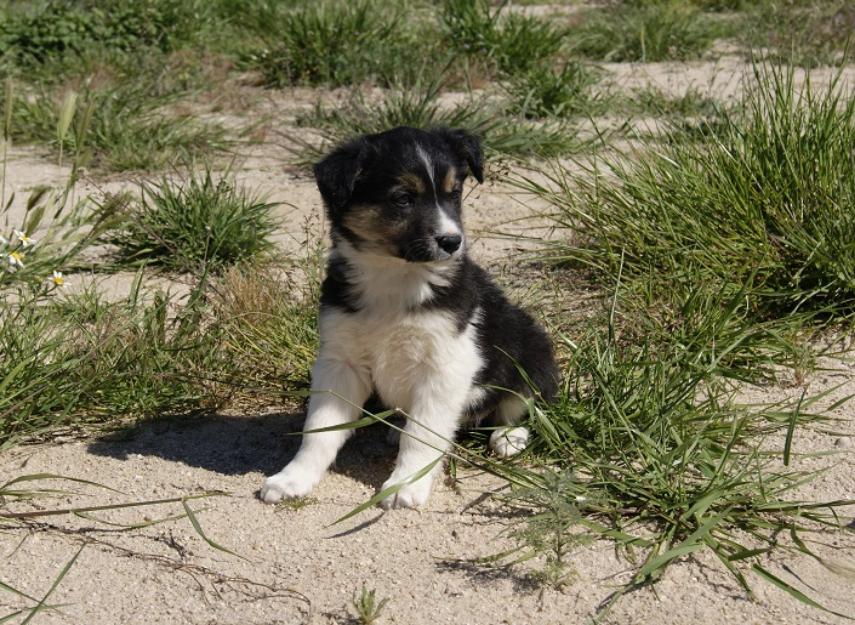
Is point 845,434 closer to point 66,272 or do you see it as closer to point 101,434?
point 101,434

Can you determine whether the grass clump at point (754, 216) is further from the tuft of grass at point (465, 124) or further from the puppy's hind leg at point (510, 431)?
the tuft of grass at point (465, 124)

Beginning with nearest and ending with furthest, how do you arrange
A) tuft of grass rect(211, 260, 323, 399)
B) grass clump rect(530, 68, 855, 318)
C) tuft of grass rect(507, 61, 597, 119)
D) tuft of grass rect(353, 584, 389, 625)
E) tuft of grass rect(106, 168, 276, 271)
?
1. tuft of grass rect(353, 584, 389, 625)
2. tuft of grass rect(211, 260, 323, 399)
3. grass clump rect(530, 68, 855, 318)
4. tuft of grass rect(106, 168, 276, 271)
5. tuft of grass rect(507, 61, 597, 119)

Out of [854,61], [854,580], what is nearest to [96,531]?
[854,580]

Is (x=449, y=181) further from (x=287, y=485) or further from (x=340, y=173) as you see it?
(x=287, y=485)

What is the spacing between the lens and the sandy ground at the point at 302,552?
140 inches

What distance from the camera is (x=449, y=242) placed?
411 centimetres

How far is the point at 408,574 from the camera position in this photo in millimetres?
3746

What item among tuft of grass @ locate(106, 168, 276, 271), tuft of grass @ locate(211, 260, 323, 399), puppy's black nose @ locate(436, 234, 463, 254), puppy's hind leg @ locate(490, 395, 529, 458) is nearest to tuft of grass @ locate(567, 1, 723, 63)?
tuft of grass @ locate(106, 168, 276, 271)

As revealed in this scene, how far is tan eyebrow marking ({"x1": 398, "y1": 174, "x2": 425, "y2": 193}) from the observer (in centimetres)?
422

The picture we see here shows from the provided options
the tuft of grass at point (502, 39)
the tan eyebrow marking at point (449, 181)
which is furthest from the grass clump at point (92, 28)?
the tan eyebrow marking at point (449, 181)

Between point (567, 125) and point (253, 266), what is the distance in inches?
115

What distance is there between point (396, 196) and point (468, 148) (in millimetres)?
519

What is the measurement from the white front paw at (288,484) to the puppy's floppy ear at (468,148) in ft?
4.54

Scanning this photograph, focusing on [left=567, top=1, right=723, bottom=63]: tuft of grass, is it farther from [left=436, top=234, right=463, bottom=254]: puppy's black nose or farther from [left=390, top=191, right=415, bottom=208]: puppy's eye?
[left=436, top=234, right=463, bottom=254]: puppy's black nose
